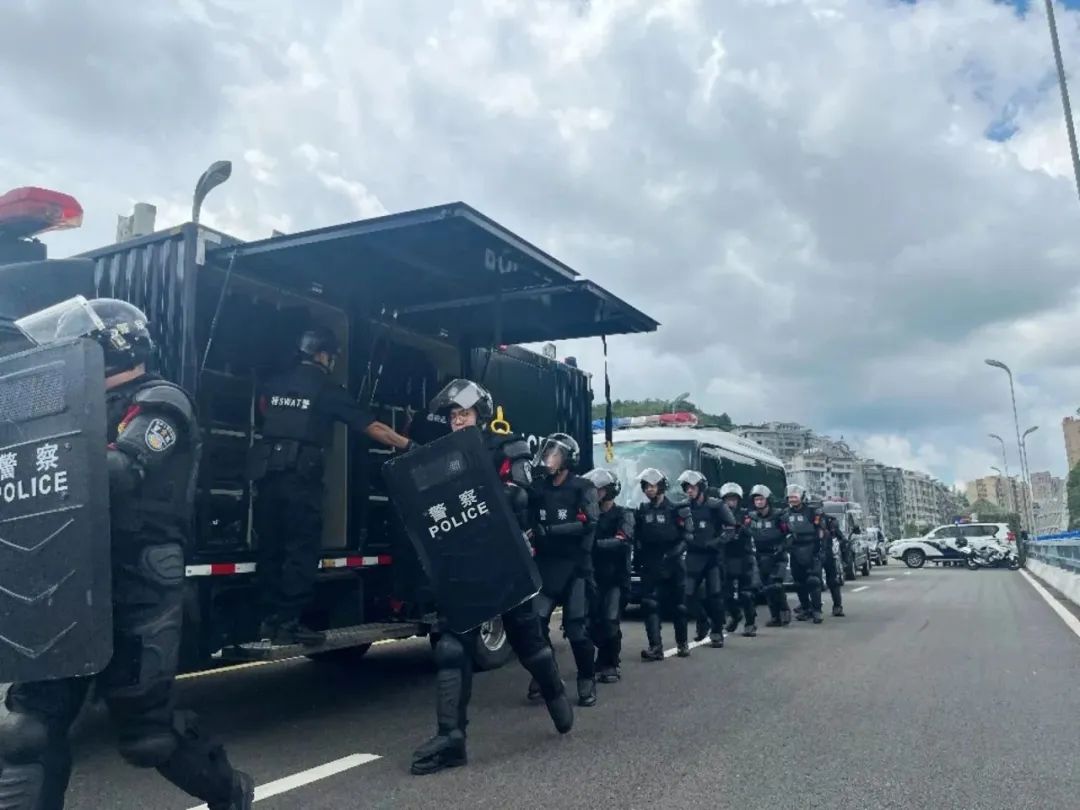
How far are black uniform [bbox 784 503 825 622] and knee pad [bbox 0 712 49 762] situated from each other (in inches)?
424

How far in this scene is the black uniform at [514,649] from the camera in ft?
15.4

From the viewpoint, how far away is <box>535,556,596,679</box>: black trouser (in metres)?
6.44

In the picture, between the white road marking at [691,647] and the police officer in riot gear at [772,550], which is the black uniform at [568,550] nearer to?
the white road marking at [691,647]

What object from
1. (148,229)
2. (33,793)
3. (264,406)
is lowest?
(33,793)

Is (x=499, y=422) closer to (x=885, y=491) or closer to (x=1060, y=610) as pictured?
(x=1060, y=610)

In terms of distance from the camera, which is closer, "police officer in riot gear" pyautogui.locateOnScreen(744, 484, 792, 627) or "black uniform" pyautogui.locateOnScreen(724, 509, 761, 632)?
"black uniform" pyautogui.locateOnScreen(724, 509, 761, 632)

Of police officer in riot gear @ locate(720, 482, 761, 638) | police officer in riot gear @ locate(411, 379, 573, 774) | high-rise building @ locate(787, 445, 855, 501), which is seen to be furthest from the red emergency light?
high-rise building @ locate(787, 445, 855, 501)

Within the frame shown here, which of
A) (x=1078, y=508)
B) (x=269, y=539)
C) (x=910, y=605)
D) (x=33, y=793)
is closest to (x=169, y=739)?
(x=33, y=793)

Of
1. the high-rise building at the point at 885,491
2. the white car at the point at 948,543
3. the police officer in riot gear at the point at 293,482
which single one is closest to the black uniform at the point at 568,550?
the police officer in riot gear at the point at 293,482

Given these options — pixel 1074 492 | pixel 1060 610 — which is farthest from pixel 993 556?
pixel 1074 492

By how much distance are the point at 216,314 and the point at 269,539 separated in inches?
55.7

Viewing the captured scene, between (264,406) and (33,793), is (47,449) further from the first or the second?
(264,406)

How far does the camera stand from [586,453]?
33.4 feet

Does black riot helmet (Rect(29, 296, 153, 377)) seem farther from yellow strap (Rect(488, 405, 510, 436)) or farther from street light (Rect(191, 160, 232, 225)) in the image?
yellow strap (Rect(488, 405, 510, 436))
